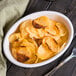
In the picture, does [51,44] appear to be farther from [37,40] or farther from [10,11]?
[10,11]

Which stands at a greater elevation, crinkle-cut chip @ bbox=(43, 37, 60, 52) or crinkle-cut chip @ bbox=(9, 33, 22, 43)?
crinkle-cut chip @ bbox=(43, 37, 60, 52)

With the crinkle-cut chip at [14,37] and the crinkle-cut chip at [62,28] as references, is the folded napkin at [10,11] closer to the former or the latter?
the crinkle-cut chip at [14,37]

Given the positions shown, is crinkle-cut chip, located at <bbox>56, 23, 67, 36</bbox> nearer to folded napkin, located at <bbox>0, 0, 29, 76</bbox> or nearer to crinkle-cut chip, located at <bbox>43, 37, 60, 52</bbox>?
crinkle-cut chip, located at <bbox>43, 37, 60, 52</bbox>

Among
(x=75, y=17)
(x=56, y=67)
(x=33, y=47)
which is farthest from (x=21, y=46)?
(x=75, y=17)

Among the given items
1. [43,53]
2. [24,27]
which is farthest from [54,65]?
[24,27]

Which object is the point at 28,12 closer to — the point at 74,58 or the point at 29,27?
the point at 29,27

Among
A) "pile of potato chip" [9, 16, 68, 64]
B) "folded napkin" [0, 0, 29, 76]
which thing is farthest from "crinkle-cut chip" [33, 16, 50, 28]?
"folded napkin" [0, 0, 29, 76]

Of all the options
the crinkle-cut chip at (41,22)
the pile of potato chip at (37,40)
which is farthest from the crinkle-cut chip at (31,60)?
the crinkle-cut chip at (41,22)
